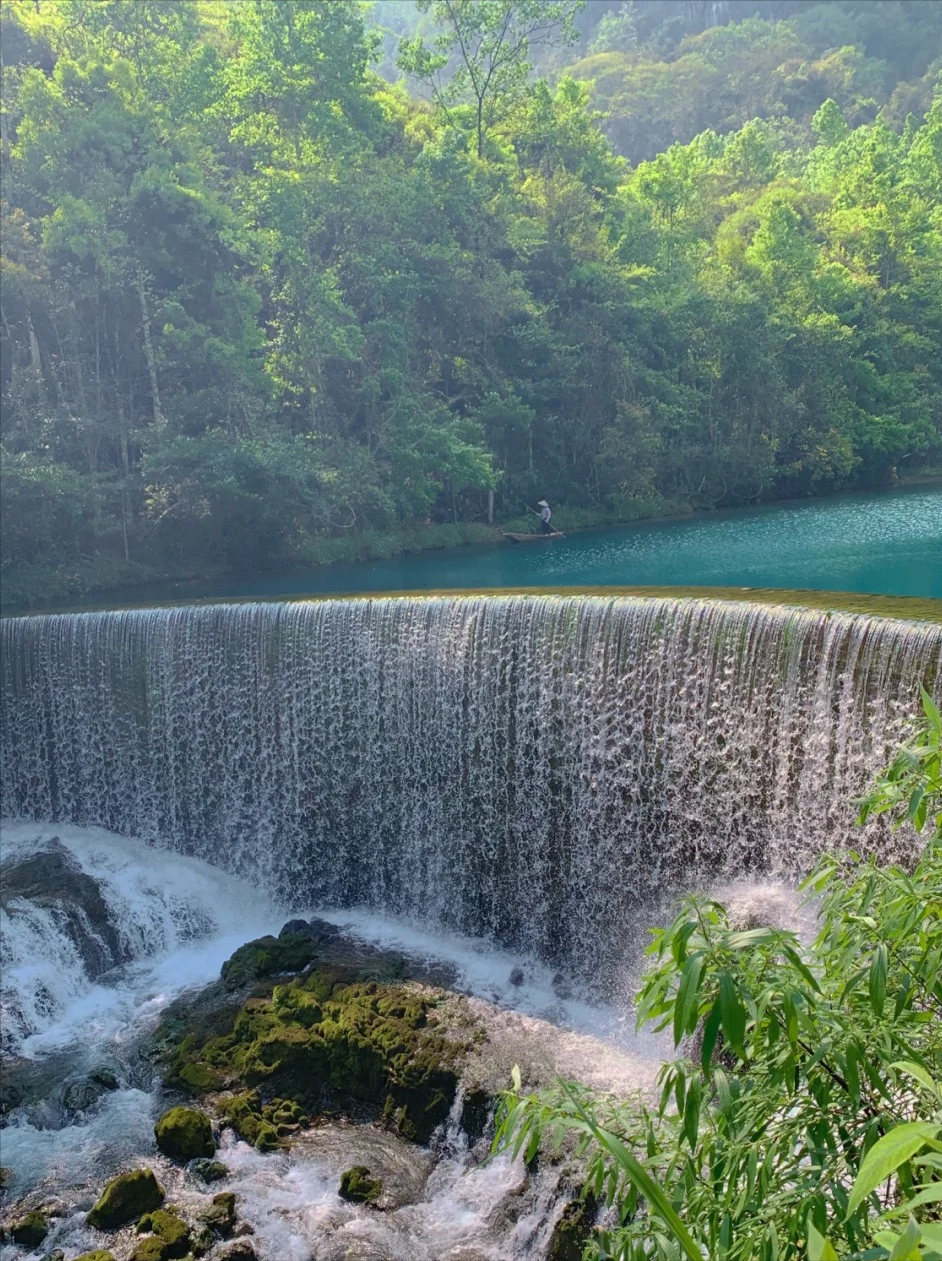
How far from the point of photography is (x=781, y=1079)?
176 cm

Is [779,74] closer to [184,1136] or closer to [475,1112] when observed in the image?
[475,1112]

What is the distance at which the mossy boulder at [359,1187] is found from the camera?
247 inches

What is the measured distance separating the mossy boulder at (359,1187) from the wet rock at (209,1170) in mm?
694

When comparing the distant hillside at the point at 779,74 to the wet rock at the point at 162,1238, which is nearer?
the wet rock at the point at 162,1238

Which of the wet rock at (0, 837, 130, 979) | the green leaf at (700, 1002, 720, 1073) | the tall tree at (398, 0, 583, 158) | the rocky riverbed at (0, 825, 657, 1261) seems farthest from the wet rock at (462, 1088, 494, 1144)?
the tall tree at (398, 0, 583, 158)

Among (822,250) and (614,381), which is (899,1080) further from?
(822,250)

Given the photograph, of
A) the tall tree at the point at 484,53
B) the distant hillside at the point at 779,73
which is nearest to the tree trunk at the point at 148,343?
the tall tree at the point at 484,53

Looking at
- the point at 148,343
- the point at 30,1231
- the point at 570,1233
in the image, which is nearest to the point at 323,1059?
the point at 30,1231

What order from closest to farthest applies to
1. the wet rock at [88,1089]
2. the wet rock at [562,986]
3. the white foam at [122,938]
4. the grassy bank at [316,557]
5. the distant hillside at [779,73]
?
1. the wet rock at [88,1089]
2. the wet rock at [562,986]
3. the white foam at [122,938]
4. the grassy bank at [316,557]
5. the distant hillside at [779,73]

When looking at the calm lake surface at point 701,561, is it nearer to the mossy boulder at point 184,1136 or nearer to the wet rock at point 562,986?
the wet rock at point 562,986

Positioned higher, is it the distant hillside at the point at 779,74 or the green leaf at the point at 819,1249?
the distant hillside at the point at 779,74

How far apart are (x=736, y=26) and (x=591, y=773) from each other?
63.0 meters

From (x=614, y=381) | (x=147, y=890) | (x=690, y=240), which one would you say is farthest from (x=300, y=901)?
(x=690, y=240)

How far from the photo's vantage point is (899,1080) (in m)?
1.74
